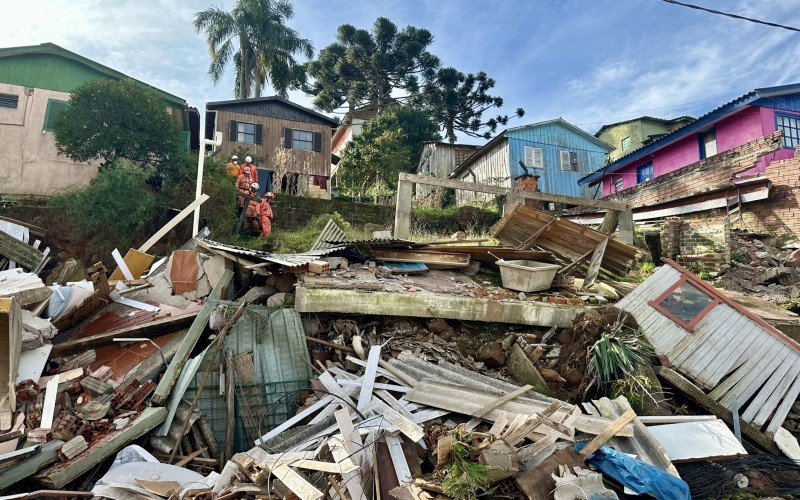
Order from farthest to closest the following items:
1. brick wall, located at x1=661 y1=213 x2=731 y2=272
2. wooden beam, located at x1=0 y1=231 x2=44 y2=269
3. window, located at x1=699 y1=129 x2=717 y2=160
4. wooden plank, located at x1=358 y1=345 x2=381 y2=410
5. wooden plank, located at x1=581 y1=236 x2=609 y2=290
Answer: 1. window, located at x1=699 y1=129 x2=717 y2=160
2. brick wall, located at x1=661 y1=213 x2=731 y2=272
3. wooden beam, located at x1=0 y1=231 x2=44 y2=269
4. wooden plank, located at x1=581 y1=236 x2=609 y2=290
5. wooden plank, located at x1=358 y1=345 x2=381 y2=410

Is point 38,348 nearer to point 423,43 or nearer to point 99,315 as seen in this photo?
point 99,315

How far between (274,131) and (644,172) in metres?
19.7

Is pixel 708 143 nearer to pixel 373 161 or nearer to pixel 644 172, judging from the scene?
pixel 644 172

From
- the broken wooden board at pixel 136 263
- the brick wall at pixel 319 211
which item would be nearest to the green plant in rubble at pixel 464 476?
the broken wooden board at pixel 136 263

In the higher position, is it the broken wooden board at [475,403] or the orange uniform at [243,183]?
the orange uniform at [243,183]

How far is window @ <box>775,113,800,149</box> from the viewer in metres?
15.1

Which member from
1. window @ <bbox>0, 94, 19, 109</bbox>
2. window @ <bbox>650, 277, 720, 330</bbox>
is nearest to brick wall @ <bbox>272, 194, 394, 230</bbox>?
window @ <bbox>0, 94, 19, 109</bbox>

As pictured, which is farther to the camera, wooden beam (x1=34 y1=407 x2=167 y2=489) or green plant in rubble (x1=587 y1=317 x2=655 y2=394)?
green plant in rubble (x1=587 y1=317 x2=655 y2=394)

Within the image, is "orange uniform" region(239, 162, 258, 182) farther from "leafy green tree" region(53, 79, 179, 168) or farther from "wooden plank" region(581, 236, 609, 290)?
"wooden plank" region(581, 236, 609, 290)

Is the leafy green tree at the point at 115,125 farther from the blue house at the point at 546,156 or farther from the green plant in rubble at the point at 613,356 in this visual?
the blue house at the point at 546,156

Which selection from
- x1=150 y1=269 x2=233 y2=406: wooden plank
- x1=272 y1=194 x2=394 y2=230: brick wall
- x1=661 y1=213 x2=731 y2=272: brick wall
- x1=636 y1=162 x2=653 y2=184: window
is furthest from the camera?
x1=636 y1=162 x2=653 y2=184: window

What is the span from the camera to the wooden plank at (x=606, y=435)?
3338 mm

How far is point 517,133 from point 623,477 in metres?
21.4

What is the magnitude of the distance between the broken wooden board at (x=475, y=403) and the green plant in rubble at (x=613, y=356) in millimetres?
880
